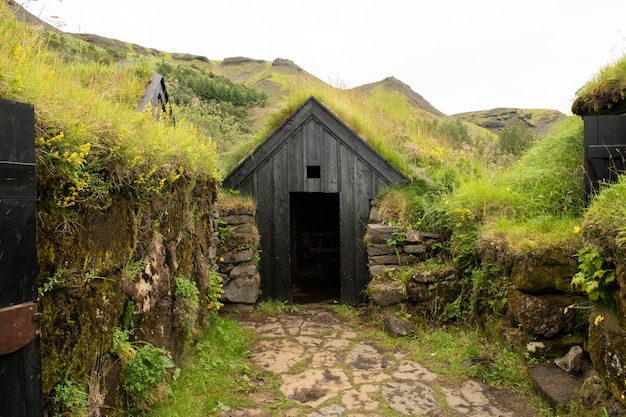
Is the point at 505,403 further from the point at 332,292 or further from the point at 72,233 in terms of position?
the point at 332,292

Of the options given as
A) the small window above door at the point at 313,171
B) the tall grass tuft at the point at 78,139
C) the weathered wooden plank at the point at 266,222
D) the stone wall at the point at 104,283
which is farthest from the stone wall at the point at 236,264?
the tall grass tuft at the point at 78,139

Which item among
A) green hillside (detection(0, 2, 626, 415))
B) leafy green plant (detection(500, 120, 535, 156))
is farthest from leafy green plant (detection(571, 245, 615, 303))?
leafy green plant (detection(500, 120, 535, 156))

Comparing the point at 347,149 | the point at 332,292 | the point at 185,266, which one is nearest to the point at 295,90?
the point at 347,149

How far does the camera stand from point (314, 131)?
7.96 metres

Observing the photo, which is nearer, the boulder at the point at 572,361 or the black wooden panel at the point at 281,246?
the boulder at the point at 572,361

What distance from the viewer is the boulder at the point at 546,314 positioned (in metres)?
4.29

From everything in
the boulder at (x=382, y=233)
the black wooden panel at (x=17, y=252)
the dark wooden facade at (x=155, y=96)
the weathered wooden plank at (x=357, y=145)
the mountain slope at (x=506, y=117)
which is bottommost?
the boulder at (x=382, y=233)

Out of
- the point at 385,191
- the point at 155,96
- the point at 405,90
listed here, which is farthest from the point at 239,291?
the point at 405,90

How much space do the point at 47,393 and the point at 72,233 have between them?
77cm

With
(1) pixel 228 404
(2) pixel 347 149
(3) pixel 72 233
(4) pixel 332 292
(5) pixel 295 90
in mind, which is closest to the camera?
(3) pixel 72 233

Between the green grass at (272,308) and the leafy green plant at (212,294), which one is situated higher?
the leafy green plant at (212,294)

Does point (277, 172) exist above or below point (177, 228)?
above

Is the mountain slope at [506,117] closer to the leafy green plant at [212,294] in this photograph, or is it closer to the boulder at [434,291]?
the boulder at [434,291]

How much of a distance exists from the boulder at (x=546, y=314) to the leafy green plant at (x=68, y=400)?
13.3ft
